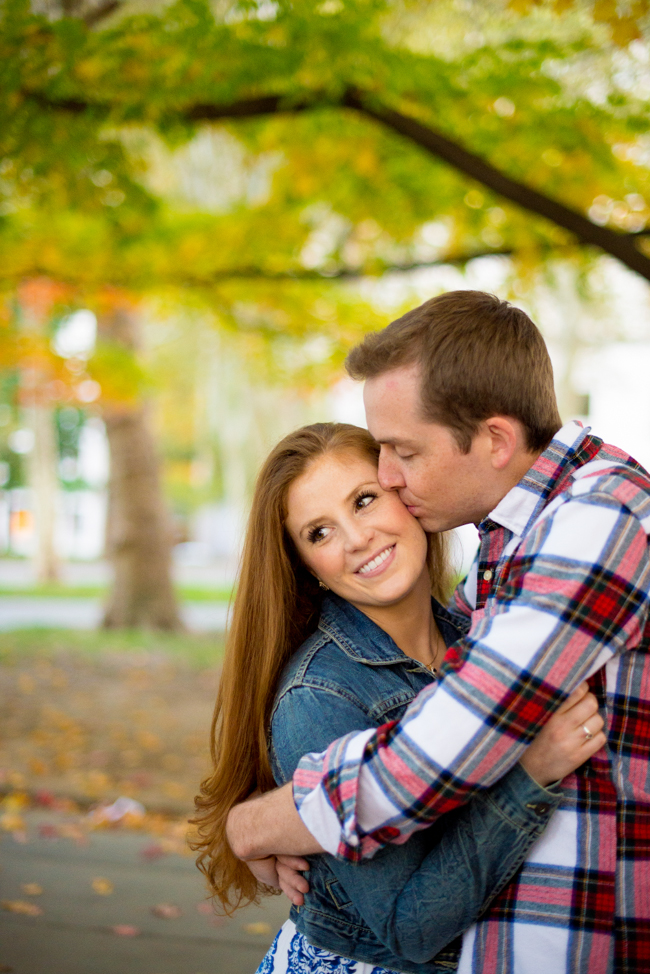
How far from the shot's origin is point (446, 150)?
4355 millimetres

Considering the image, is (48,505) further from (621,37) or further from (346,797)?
(346,797)

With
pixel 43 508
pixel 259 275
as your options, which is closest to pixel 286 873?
pixel 259 275

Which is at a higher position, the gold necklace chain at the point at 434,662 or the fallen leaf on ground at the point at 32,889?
the gold necklace chain at the point at 434,662

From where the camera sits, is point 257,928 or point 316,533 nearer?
point 316,533

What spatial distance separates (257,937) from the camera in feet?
13.8

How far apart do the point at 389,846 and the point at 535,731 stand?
39 centimetres

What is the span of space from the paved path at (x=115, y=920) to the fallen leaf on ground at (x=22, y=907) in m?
0.03

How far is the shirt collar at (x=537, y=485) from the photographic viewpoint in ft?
6.12

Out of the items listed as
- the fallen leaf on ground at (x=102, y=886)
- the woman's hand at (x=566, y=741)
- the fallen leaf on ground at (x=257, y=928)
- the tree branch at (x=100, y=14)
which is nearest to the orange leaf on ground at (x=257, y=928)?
the fallen leaf on ground at (x=257, y=928)

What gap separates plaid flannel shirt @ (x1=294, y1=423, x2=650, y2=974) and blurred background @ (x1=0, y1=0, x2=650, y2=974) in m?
1.08

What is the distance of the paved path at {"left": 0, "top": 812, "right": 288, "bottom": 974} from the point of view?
3.89 metres

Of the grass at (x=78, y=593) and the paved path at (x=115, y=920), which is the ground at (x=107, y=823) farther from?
the grass at (x=78, y=593)

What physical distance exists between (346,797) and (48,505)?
72.0ft

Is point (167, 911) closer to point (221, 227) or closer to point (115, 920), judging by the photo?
point (115, 920)
